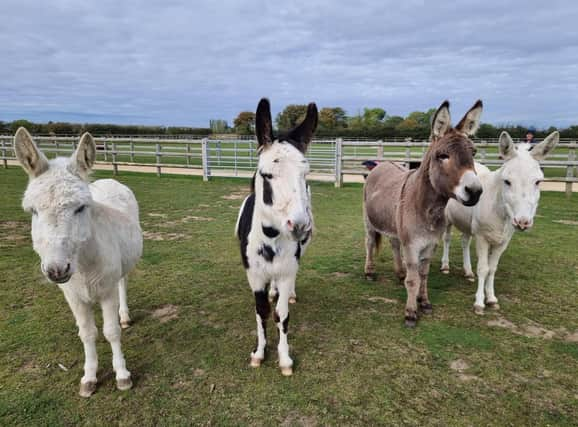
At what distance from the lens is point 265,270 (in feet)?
9.13

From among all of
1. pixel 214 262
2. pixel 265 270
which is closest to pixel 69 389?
pixel 265 270

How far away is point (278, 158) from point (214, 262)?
368 cm

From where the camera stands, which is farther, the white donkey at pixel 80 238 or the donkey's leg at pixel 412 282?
the donkey's leg at pixel 412 282

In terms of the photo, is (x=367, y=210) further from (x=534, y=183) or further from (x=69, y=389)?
(x=69, y=389)

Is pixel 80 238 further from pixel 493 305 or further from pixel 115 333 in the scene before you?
pixel 493 305

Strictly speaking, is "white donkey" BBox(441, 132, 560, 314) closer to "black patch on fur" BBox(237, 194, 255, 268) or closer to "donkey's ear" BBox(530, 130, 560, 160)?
"donkey's ear" BBox(530, 130, 560, 160)

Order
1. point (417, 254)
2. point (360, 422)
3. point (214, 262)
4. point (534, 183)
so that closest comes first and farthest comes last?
point (360, 422)
point (534, 183)
point (417, 254)
point (214, 262)

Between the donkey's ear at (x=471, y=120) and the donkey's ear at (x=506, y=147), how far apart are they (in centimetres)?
54

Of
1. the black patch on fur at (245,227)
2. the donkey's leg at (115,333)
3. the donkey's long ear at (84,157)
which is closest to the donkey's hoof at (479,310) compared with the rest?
the black patch on fur at (245,227)

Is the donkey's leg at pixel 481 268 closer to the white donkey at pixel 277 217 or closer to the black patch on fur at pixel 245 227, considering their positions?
the white donkey at pixel 277 217

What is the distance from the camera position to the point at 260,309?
298 cm

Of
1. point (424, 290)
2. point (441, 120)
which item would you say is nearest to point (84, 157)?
point (441, 120)

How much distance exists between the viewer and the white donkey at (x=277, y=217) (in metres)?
2.13

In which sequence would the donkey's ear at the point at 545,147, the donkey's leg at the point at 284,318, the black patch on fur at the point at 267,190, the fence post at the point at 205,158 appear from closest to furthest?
1. the black patch on fur at the point at 267,190
2. the donkey's leg at the point at 284,318
3. the donkey's ear at the point at 545,147
4. the fence post at the point at 205,158
